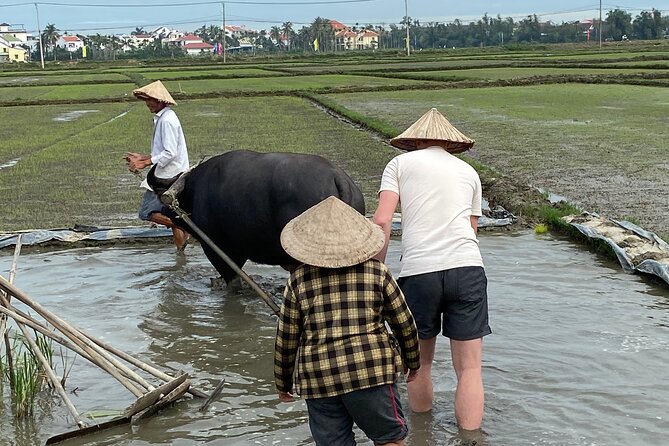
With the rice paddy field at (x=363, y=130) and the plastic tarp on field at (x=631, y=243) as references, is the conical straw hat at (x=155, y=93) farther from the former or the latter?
the plastic tarp on field at (x=631, y=243)

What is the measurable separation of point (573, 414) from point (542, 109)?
60.4 feet

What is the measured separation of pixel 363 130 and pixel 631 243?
11.6 meters

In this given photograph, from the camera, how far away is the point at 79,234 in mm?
9438

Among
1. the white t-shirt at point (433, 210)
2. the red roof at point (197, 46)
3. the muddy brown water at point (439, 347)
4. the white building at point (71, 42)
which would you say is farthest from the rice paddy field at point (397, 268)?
the white building at point (71, 42)

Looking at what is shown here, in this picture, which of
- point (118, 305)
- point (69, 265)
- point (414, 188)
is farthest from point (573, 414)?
point (69, 265)

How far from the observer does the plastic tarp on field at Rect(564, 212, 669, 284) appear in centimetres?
734

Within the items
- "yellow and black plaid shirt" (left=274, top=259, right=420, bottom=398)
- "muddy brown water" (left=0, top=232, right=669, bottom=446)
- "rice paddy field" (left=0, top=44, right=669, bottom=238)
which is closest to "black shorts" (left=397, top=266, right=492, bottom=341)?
"muddy brown water" (left=0, top=232, right=669, bottom=446)

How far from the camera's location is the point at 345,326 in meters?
3.61

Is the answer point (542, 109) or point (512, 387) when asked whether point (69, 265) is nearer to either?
point (512, 387)

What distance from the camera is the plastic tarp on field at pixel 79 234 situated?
30.5 feet

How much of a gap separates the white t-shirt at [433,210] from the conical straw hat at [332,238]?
2.16 feet

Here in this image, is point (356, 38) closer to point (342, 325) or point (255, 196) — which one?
point (255, 196)

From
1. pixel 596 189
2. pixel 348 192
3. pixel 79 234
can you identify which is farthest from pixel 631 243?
pixel 79 234

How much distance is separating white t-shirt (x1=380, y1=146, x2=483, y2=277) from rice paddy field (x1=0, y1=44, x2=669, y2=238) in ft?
16.9
